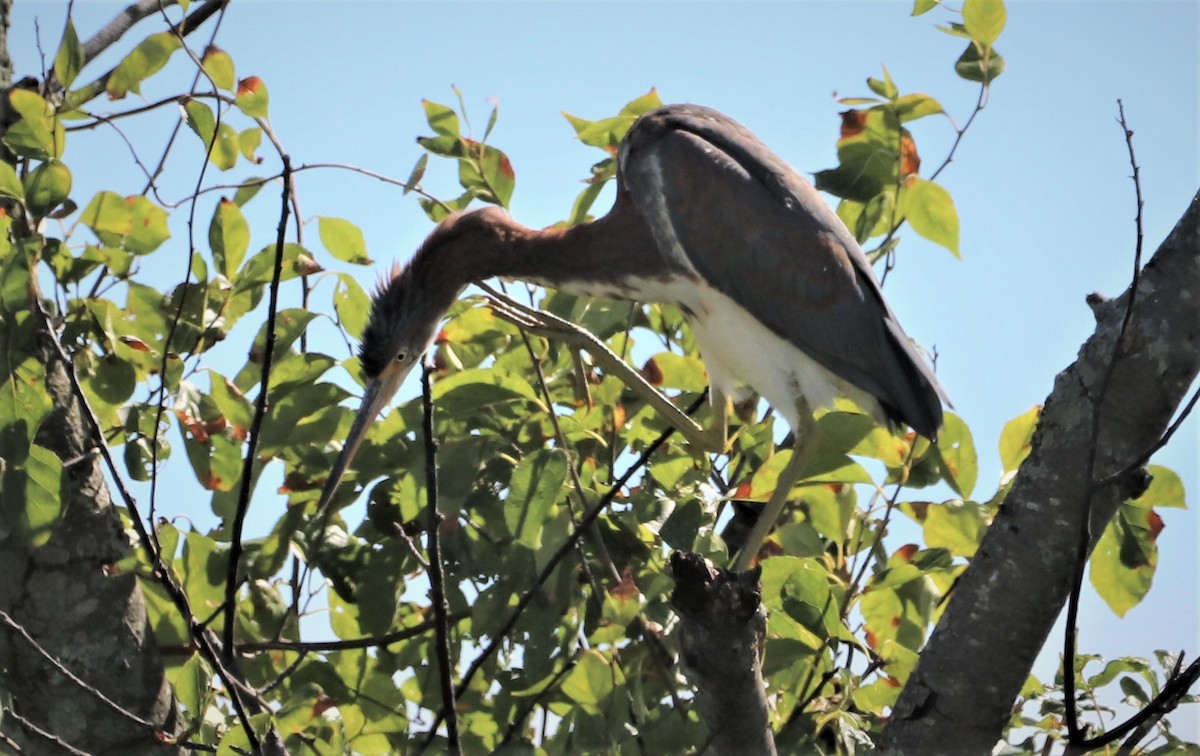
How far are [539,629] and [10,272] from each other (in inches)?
49.0

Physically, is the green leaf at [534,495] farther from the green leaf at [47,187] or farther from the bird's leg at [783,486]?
the green leaf at [47,187]

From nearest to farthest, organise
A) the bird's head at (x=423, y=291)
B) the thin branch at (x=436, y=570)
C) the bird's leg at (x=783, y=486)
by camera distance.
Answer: the thin branch at (x=436, y=570)
the bird's leg at (x=783, y=486)
the bird's head at (x=423, y=291)

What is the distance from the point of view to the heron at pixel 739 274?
3314 millimetres

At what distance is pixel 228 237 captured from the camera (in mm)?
2711

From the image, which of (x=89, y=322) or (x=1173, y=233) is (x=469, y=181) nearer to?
(x=89, y=322)

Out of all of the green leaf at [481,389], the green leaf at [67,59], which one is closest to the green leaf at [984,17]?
the green leaf at [481,389]

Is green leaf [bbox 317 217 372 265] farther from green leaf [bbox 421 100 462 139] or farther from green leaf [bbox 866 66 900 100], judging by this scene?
green leaf [bbox 866 66 900 100]

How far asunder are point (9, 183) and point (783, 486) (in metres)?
1.67

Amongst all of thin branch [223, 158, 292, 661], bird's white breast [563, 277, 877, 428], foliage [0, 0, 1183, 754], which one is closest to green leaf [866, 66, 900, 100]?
foliage [0, 0, 1183, 754]

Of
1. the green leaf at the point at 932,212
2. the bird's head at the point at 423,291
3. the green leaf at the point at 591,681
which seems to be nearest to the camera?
the green leaf at the point at 591,681

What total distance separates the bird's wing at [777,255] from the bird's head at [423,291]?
0.52 m

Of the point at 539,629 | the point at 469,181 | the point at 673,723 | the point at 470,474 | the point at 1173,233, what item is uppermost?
the point at 469,181

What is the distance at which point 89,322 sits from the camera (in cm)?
268

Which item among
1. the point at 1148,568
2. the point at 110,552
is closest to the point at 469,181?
the point at 110,552
